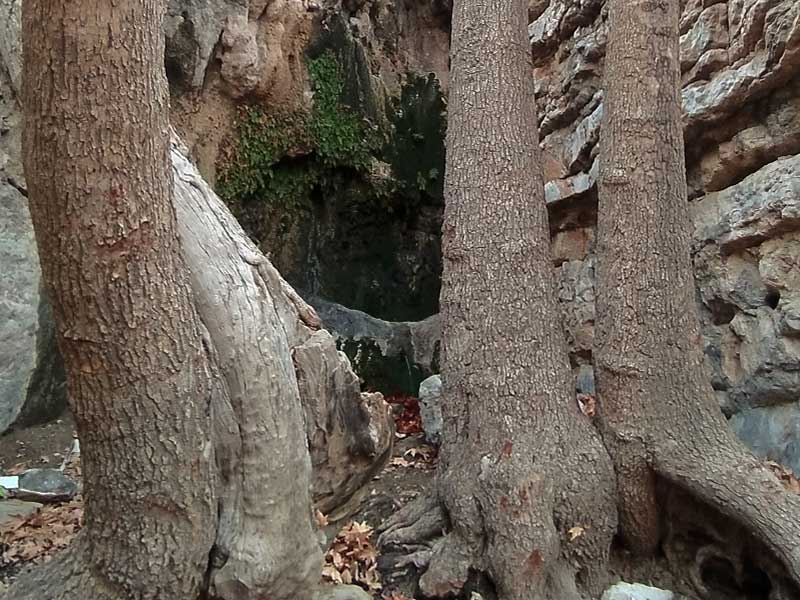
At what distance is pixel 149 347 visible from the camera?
83.5 inches

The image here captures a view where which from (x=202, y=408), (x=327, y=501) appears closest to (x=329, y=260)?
(x=327, y=501)

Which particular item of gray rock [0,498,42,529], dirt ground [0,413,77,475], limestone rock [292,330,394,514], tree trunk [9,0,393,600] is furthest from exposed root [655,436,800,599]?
dirt ground [0,413,77,475]

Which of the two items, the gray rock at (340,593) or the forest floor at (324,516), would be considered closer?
the gray rock at (340,593)

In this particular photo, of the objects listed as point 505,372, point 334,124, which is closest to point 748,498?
point 505,372

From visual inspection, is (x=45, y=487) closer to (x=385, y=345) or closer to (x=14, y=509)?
(x=14, y=509)

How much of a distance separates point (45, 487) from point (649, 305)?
3.82 m

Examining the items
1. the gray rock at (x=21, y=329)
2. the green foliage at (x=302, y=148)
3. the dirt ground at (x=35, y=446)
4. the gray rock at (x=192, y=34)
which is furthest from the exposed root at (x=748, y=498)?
the green foliage at (x=302, y=148)

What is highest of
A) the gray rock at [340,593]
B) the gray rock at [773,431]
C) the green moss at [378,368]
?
the green moss at [378,368]

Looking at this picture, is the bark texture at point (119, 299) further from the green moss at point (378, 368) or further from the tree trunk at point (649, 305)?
the green moss at point (378, 368)

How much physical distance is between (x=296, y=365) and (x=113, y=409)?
817 mm

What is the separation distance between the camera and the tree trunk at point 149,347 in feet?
6.40

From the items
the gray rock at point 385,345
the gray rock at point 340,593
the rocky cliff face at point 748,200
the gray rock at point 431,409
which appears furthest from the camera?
the gray rock at point 385,345

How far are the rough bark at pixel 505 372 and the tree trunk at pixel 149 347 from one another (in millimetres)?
1000

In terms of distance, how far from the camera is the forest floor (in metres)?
3.47
